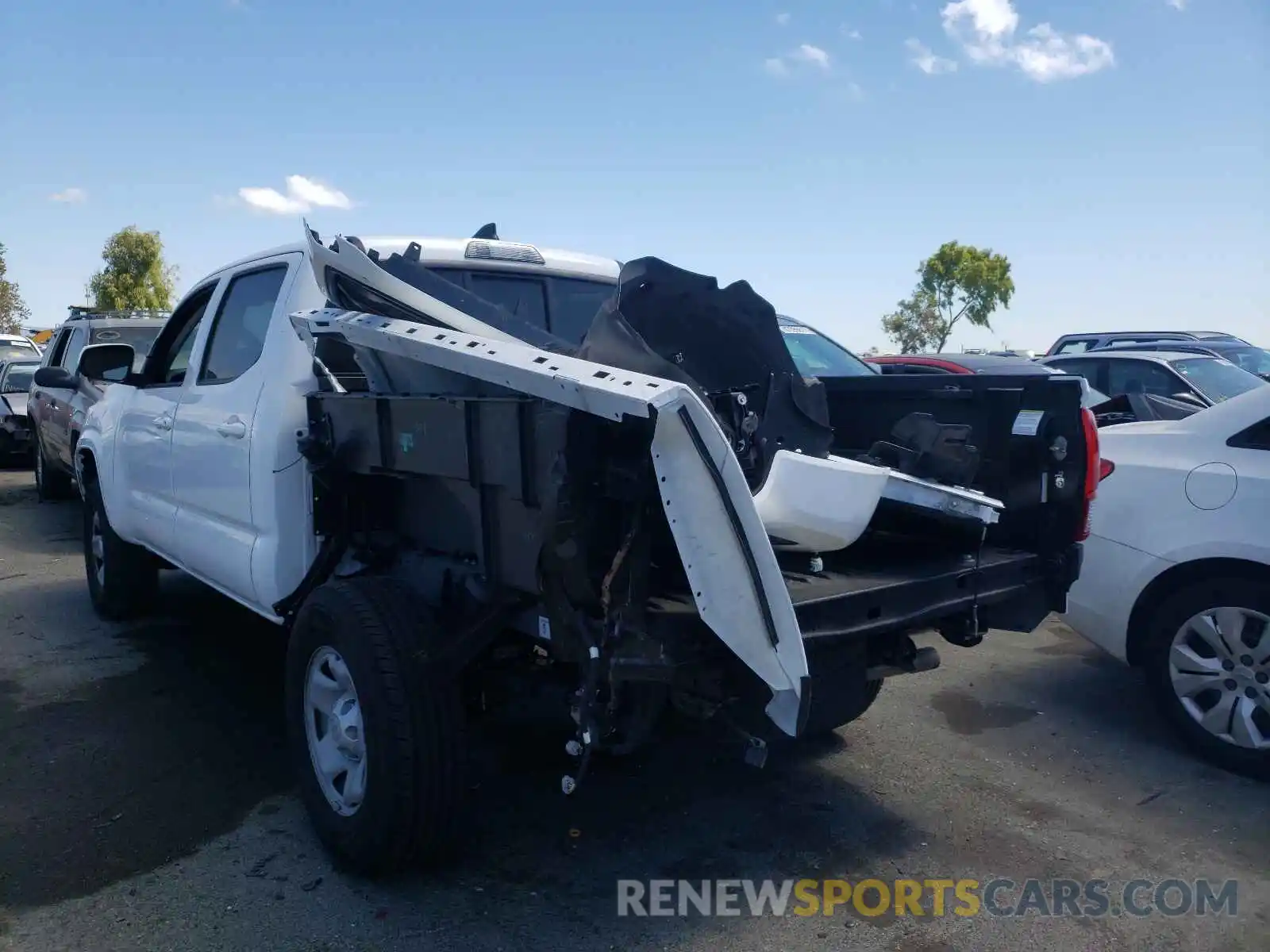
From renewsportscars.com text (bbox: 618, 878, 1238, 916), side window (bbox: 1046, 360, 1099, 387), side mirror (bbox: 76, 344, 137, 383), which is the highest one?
side mirror (bbox: 76, 344, 137, 383)

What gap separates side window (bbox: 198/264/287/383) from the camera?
13.8ft

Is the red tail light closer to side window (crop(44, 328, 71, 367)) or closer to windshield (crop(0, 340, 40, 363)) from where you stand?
side window (crop(44, 328, 71, 367))

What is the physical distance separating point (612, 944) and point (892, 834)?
1.22m

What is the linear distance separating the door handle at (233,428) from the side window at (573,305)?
4.62 ft

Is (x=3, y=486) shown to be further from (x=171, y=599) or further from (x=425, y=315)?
(x=425, y=315)

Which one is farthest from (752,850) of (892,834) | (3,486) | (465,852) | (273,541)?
(3,486)

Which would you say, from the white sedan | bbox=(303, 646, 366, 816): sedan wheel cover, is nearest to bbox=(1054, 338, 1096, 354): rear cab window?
the white sedan

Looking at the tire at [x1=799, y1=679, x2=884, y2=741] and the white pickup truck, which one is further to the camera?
the tire at [x1=799, y1=679, x2=884, y2=741]

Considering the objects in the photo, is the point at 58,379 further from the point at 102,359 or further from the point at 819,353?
the point at 819,353

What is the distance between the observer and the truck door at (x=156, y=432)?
4941 millimetres

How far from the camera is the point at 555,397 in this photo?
249cm

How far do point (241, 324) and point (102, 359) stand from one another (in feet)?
4.53

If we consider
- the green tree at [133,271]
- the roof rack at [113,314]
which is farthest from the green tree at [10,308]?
the roof rack at [113,314]

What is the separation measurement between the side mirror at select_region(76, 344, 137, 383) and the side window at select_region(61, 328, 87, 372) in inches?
196
